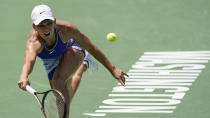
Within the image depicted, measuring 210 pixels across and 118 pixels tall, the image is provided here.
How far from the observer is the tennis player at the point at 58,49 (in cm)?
875

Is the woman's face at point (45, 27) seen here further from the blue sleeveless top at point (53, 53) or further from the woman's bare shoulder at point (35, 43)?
the blue sleeveless top at point (53, 53)

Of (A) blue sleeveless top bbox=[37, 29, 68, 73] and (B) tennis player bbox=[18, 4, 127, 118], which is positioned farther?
(A) blue sleeveless top bbox=[37, 29, 68, 73]

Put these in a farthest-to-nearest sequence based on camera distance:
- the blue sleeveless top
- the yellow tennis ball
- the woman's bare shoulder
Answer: the yellow tennis ball → the blue sleeveless top → the woman's bare shoulder

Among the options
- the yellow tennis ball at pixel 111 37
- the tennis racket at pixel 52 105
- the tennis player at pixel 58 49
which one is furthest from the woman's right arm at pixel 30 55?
the yellow tennis ball at pixel 111 37

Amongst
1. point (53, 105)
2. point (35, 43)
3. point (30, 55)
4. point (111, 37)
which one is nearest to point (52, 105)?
point (53, 105)

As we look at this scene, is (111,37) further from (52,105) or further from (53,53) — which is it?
(52,105)

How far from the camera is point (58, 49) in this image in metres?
9.47

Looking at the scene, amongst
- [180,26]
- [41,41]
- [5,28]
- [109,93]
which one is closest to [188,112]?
[109,93]

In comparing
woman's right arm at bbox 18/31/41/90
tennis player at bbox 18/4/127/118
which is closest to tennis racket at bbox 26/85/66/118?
woman's right arm at bbox 18/31/41/90

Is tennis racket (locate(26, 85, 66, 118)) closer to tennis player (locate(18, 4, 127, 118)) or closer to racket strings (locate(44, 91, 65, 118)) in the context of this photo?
racket strings (locate(44, 91, 65, 118))

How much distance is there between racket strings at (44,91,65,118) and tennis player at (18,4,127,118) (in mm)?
415

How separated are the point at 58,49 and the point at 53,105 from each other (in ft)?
4.14

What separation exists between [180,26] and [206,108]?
13.7 ft

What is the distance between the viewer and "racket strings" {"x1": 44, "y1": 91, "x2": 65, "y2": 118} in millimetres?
8279
